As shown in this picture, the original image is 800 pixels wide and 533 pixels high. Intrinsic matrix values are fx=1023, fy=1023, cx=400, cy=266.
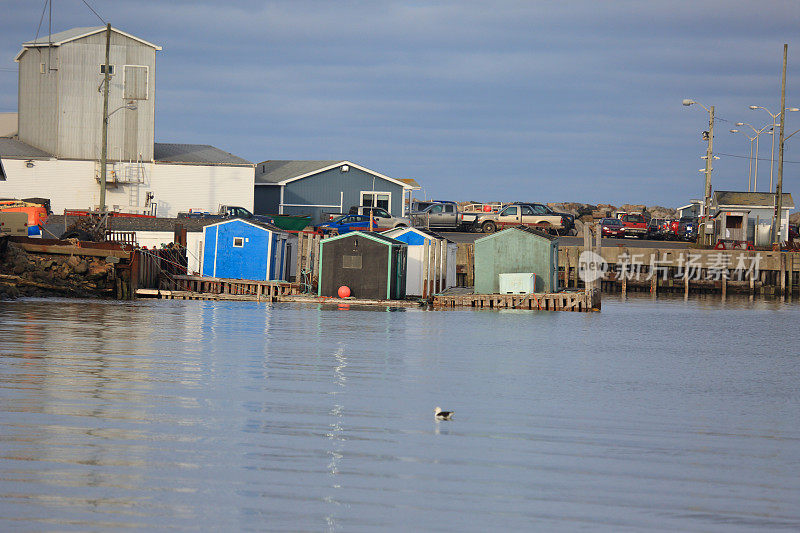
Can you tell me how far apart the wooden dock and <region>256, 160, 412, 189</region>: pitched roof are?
2827 cm

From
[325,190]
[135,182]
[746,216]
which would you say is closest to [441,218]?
[325,190]

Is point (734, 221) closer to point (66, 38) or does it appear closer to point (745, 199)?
point (745, 199)

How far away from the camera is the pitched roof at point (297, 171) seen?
6369 cm

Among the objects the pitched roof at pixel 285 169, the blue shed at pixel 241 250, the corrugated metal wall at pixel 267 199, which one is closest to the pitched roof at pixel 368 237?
the blue shed at pixel 241 250

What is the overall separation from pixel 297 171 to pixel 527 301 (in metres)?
32.5

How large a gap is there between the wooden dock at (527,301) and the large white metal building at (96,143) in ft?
82.3

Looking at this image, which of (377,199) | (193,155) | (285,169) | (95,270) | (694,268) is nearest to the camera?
(95,270)

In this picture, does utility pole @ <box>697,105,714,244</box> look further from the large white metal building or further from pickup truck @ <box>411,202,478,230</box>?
the large white metal building

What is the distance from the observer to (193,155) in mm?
60656

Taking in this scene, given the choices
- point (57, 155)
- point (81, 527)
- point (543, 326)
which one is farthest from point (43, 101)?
point (81, 527)

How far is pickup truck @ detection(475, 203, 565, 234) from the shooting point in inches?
2505

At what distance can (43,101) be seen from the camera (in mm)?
58562

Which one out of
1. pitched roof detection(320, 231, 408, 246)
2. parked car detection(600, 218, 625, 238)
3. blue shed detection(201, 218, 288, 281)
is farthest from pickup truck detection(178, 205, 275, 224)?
parked car detection(600, 218, 625, 238)

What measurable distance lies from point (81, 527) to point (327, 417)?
544 cm
